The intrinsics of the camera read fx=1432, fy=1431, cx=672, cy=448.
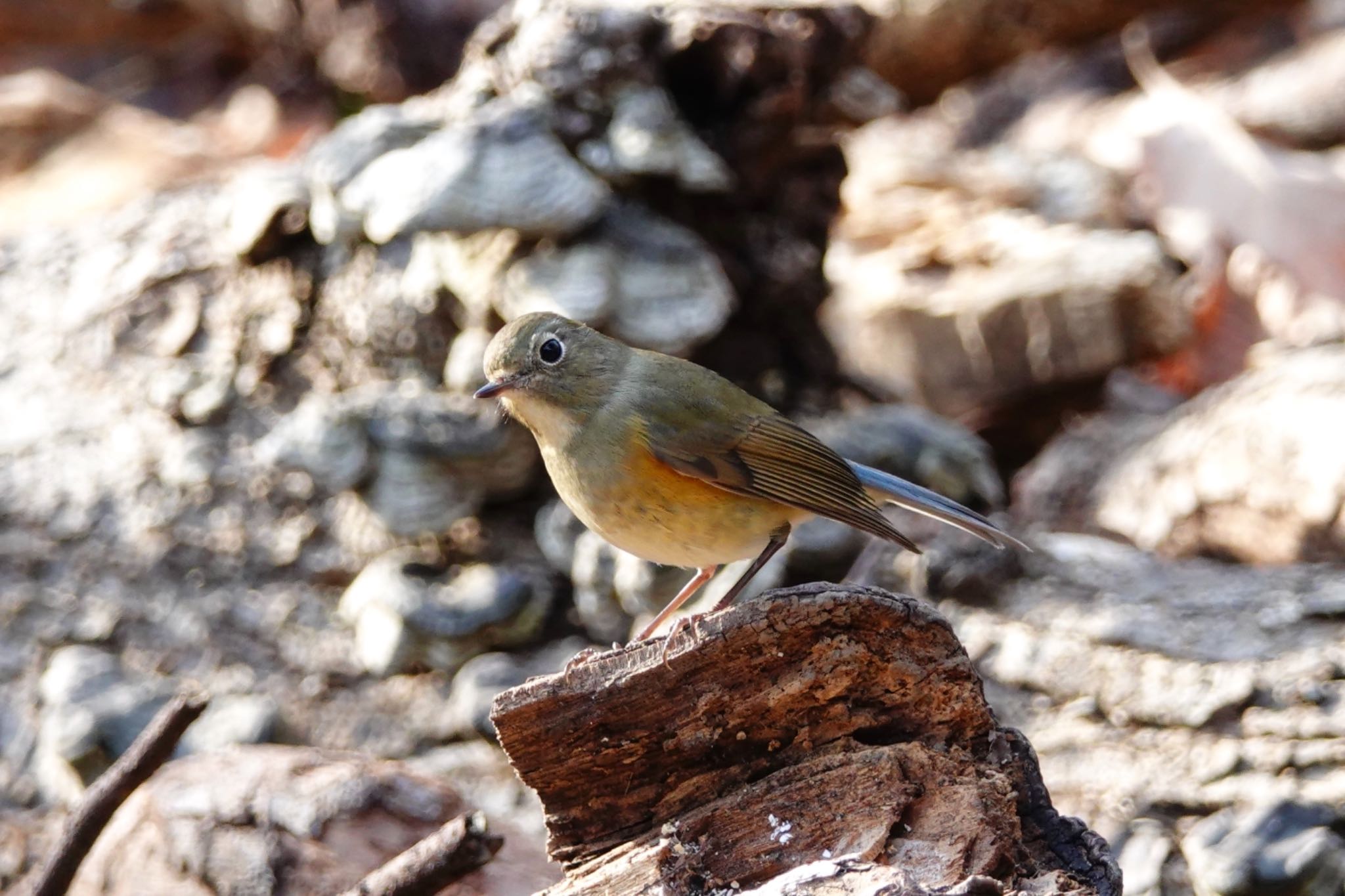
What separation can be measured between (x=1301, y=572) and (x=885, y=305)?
7.29 feet

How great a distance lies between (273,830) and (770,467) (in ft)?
4.58

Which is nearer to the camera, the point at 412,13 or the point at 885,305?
the point at 885,305

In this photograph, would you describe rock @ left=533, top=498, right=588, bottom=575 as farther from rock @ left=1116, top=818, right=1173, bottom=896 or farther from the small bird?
rock @ left=1116, top=818, right=1173, bottom=896

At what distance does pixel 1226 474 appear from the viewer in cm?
438

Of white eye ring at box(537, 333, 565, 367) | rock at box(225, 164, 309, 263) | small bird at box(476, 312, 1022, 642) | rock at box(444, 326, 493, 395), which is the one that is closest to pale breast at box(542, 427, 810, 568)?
small bird at box(476, 312, 1022, 642)

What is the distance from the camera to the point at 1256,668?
3551 mm

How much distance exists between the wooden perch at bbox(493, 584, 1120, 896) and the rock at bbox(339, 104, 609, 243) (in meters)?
2.03

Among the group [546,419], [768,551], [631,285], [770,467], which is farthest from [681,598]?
[631,285]

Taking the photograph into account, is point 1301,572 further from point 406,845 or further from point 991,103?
point 991,103

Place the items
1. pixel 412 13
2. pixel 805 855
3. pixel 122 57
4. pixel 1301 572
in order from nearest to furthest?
pixel 805 855, pixel 1301 572, pixel 412 13, pixel 122 57

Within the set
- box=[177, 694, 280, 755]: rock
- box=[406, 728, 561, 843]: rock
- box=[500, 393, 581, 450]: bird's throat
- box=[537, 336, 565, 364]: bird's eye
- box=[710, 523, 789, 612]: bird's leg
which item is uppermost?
box=[537, 336, 565, 364]: bird's eye

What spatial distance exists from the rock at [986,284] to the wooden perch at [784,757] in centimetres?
299

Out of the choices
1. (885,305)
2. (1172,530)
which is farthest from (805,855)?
(885,305)

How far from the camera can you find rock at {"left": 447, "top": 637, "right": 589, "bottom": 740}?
4.32 m
